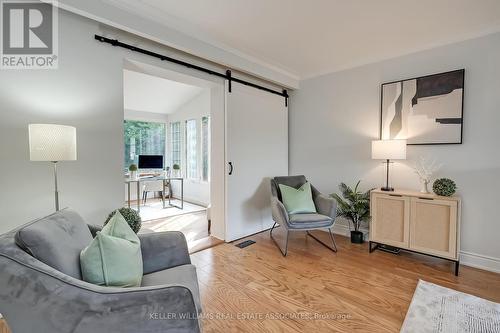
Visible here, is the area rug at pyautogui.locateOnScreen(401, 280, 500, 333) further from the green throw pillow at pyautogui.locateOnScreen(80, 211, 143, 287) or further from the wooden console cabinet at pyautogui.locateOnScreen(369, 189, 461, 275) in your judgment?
the green throw pillow at pyautogui.locateOnScreen(80, 211, 143, 287)

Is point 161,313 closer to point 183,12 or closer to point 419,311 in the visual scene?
point 419,311

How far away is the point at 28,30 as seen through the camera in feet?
6.10

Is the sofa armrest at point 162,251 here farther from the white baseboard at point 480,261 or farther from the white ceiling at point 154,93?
the white ceiling at point 154,93

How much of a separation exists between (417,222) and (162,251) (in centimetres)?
258

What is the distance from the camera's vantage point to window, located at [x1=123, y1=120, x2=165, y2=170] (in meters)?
6.34

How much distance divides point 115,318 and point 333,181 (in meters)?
3.34

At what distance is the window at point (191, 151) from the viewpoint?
19.9ft

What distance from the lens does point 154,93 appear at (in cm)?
548

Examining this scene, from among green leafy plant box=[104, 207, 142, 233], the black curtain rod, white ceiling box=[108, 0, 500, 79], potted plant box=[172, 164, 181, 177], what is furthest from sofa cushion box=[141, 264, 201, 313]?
potted plant box=[172, 164, 181, 177]

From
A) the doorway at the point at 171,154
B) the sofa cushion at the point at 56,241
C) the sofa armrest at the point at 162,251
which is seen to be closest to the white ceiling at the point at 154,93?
the doorway at the point at 171,154

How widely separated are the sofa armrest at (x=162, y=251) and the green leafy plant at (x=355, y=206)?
91.1 inches

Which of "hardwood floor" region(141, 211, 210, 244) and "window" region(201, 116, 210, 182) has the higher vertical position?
"window" region(201, 116, 210, 182)

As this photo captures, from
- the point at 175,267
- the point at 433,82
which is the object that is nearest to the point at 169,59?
the point at 175,267

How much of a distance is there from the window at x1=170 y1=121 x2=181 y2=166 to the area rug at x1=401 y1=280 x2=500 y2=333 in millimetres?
5842
